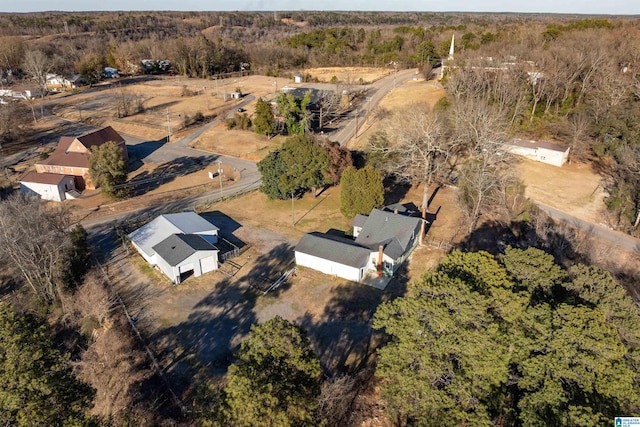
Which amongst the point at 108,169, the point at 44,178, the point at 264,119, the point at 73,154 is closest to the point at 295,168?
the point at 108,169

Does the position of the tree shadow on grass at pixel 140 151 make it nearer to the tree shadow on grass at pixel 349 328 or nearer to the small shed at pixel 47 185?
the small shed at pixel 47 185

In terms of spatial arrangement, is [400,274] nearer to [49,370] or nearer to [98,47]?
[49,370]

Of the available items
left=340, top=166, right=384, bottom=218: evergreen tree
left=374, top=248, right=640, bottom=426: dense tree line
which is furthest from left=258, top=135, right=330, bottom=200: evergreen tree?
left=374, top=248, right=640, bottom=426: dense tree line

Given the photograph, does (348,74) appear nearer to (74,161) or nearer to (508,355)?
(74,161)

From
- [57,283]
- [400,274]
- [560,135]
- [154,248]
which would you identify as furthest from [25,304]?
[560,135]

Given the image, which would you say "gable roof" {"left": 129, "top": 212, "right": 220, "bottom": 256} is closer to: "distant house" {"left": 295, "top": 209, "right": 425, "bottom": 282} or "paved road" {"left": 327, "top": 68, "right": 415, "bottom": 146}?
"distant house" {"left": 295, "top": 209, "right": 425, "bottom": 282}

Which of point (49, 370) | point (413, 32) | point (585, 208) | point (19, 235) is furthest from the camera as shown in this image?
point (413, 32)
